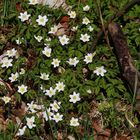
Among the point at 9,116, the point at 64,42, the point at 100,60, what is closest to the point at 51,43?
the point at 64,42

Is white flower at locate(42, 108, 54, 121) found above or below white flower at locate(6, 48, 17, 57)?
below

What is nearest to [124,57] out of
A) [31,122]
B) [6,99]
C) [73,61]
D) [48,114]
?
[73,61]

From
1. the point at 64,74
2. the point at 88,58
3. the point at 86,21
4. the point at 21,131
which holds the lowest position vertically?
the point at 21,131

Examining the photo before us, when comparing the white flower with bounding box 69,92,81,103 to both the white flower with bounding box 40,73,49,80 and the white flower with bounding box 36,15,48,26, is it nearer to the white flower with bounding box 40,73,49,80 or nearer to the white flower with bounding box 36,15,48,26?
the white flower with bounding box 40,73,49,80

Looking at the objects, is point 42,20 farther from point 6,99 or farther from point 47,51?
point 6,99

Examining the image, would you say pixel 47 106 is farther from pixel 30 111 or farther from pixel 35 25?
pixel 35 25

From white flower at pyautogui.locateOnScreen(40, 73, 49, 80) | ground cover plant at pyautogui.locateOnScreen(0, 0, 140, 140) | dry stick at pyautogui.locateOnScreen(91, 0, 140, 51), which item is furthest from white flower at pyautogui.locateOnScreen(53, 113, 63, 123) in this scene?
dry stick at pyautogui.locateOnScreen(91, 0, 140, 51)
